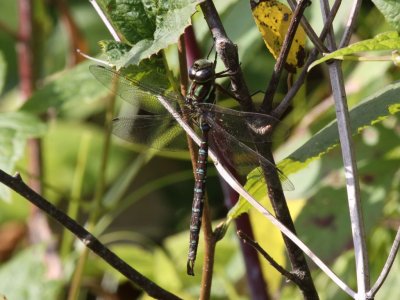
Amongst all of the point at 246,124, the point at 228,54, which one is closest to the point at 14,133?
the point at 246,124

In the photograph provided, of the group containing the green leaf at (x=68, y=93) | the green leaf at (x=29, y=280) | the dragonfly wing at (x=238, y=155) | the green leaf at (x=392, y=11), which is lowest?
the green leaf at (x=29, y=280)

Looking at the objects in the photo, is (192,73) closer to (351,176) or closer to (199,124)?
(199,124)

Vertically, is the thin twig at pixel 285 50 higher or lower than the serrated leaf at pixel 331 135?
higher

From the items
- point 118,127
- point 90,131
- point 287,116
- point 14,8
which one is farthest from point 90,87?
point 14,8

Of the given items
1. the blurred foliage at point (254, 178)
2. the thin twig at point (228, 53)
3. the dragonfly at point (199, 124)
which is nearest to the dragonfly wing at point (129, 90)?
the dragonfly at point (199, 124)

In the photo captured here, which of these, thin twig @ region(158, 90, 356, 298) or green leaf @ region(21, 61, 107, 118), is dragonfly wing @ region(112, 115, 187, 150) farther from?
thin twig @ region(158, 90, 356, 298)

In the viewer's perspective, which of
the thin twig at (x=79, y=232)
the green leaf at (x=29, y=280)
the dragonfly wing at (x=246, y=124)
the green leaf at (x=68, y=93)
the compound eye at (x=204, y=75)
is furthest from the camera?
the green leaf at (x=29, y=280)

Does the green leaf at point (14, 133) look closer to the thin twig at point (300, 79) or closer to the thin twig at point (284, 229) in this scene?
the thin twig at point (284, 229)
